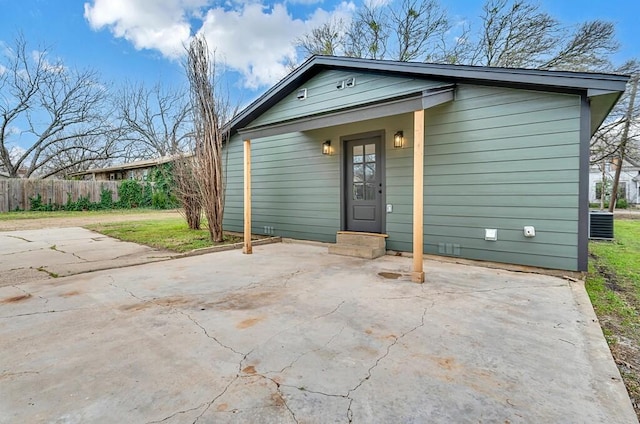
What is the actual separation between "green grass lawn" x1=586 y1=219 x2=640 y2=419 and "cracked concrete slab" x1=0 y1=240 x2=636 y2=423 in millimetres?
128

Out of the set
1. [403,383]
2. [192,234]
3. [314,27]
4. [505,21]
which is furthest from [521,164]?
[314,27]

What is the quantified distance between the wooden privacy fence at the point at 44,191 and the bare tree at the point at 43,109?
16.5ft

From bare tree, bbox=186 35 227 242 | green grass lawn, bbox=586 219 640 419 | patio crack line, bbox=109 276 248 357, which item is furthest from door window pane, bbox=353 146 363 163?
patio crack line, bbox=109 276 248 357

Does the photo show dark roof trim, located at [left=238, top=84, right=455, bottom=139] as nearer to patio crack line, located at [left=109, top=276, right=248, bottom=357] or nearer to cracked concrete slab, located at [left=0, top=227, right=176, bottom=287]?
cracked concrete slab, located at [left=0, top=227, right=176, bottom=287]

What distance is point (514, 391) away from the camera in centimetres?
162

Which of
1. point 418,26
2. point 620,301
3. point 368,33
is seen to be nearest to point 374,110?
point 620,301

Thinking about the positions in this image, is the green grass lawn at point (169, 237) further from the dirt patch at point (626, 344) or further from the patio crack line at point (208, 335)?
the dirt patch at point (626, 344)

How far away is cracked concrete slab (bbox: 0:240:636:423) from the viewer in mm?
1492

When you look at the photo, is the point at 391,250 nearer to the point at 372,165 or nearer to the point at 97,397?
the point at 372,165

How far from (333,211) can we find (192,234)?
376 cm

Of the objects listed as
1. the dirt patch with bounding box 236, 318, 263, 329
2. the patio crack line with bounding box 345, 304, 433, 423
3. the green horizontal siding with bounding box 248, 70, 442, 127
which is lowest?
the patio crack line with bounding box 345, 304, 433, 423

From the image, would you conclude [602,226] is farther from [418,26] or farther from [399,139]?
[418,26]

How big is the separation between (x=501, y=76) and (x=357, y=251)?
3.18m

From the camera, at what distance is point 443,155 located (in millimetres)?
4676
